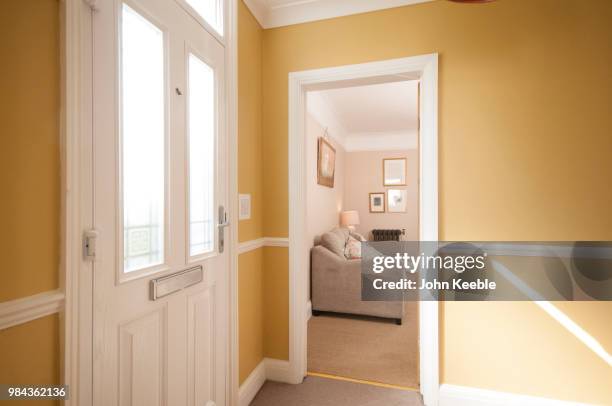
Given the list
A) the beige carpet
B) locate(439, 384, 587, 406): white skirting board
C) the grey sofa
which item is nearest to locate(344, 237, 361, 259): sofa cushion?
the grey sofa

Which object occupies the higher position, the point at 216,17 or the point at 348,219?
the point at 216,17

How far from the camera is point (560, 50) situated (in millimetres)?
1880

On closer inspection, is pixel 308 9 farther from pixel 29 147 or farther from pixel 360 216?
pixel 360 216

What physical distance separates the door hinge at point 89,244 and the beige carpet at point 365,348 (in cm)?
204

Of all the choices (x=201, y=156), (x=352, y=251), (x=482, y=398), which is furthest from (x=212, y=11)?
(x=352, y=251)

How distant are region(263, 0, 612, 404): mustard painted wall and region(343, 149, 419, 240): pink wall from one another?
190 inches

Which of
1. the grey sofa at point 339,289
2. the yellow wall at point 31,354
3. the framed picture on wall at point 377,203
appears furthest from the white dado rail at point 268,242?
the framed picture on wall at point 377,203

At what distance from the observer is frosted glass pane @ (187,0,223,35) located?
173cm

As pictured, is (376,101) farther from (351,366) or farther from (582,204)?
(351,366)

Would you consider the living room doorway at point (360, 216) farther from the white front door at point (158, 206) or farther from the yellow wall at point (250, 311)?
the white front door at point (158, 206)

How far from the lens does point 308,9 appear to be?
228 centimetres

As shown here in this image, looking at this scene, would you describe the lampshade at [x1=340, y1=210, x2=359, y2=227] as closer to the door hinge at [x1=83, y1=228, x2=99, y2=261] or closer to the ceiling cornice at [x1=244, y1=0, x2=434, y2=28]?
the ceiling cornice at [x1=244, y1=0, x2=434, y2=28]

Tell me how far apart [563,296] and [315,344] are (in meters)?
1.99

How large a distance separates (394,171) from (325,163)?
2.59 meters
